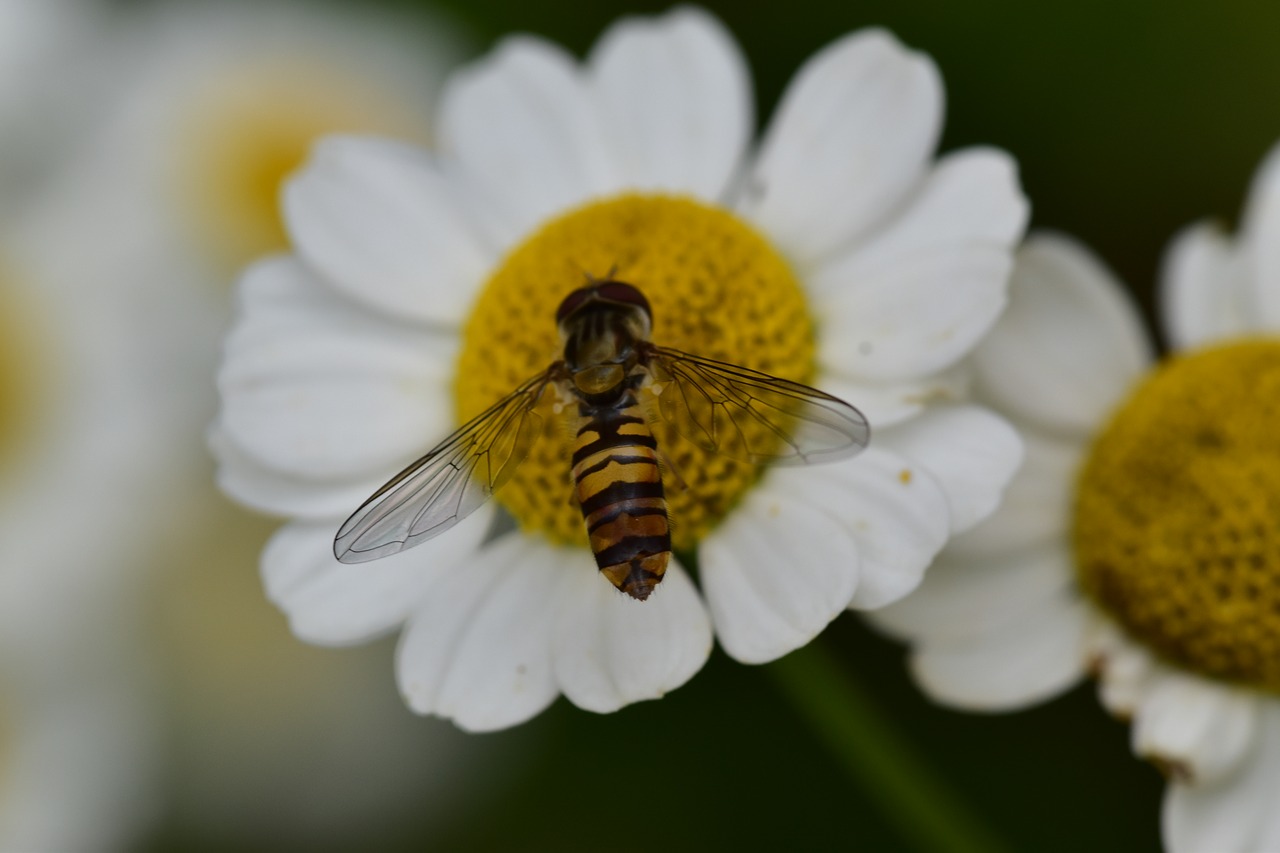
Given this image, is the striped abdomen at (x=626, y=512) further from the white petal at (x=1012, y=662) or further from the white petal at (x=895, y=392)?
the white petal at (x=1012, y=662)

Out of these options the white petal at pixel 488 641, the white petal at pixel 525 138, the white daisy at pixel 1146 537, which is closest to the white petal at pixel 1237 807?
the white daisy at pixel 1146 537

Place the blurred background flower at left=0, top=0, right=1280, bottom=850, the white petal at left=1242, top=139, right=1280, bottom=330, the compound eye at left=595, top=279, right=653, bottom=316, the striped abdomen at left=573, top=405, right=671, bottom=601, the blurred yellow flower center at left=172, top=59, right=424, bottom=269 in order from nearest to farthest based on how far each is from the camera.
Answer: the striped abdomen at left=573, top=405, right=671, bottom=601 → the compound eye at left=595, top=279, right=653, bottom=316 → the white petal at left=1242, top=139, right=1280, bottom=330 → the blurred background flower at left=0, top=0, right=1280, bottom=850 → the blurred yellow flower center at left=172, top=59, right=424, bottom=269

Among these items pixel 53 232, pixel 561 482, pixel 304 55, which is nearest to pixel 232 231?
pixel 53 232

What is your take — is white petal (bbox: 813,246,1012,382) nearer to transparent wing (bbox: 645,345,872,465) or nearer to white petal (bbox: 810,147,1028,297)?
white petal (bbox: 810,147,1028,297)

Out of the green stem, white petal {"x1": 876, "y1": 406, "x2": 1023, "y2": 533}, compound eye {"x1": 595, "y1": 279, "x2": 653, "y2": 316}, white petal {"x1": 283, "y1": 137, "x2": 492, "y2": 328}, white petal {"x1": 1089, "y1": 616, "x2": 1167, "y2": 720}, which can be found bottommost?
the green stem

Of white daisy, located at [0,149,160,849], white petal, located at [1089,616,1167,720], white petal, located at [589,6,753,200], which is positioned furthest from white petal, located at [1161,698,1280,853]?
white daisy, located at [0,149,160,849]

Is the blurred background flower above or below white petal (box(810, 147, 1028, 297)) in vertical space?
below

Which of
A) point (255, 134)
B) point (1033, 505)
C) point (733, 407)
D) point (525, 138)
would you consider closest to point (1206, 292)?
point (1033, 505)
